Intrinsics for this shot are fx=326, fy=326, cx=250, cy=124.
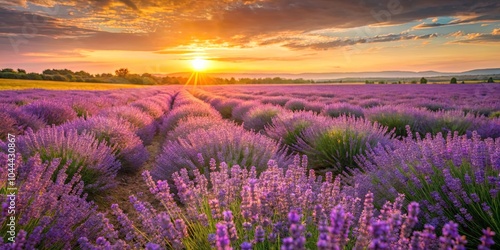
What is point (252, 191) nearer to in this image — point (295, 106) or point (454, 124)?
point (454, 124)

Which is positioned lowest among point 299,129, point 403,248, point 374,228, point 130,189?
point 130,189

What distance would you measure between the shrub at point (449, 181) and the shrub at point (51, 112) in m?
7.99

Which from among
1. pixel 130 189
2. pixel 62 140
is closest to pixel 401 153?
pixel 130 189

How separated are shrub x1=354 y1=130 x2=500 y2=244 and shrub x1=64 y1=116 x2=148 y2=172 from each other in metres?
3.79

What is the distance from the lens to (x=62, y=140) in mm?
4133

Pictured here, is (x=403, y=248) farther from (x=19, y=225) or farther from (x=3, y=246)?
(x=19, y=225)

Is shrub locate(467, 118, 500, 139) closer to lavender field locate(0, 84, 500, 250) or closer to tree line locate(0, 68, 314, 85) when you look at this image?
lavender field locate(0, 84, 500, 250)

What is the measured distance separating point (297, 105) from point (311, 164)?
27.7 feet

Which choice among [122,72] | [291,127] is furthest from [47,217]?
[122,72]

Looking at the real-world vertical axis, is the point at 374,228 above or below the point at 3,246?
above

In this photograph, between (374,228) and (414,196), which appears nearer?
(374,228)

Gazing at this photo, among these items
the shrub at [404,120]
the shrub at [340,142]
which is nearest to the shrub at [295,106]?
the shrub at [404,120]

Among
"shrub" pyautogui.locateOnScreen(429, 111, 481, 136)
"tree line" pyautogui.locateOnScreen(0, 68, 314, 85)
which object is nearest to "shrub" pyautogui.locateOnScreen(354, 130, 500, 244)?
"shrub" pyautogui.locateOnScreen(429, 111, 481, 136)

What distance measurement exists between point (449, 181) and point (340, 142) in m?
2.94
